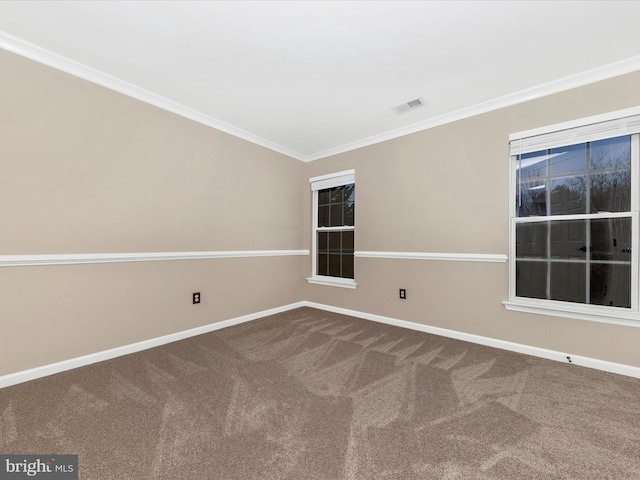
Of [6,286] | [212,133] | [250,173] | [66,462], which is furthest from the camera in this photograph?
[250,173]

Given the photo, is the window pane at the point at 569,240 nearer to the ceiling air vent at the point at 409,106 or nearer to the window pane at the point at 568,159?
the window pane at the point at 568,159

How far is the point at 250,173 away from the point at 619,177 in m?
3.67

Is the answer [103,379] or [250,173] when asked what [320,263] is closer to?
[250,173]

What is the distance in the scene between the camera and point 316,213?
4270mm

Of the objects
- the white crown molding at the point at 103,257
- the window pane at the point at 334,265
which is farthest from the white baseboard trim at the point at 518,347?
the white crown molding at the point at 103,257

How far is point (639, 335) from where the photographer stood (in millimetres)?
2021

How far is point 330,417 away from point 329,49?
2.50 metres

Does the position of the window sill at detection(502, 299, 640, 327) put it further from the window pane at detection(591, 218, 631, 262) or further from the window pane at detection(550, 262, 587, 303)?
the window pane at detection(591, 218, 631, 262)

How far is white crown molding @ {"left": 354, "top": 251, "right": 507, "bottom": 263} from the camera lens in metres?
2.62

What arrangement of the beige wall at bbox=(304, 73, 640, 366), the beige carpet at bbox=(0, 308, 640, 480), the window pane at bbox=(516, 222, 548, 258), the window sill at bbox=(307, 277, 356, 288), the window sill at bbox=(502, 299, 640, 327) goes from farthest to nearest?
the window sill at bbox=(307, 277, 356, 288), the window pane at bbox=(516, 222, 548, 258), the beige wall at bbox=(304, 73, 640, 366), the window sill at bbox=(502, 299, 640, 327), the beige carpet at bbox=(0, 308, 640, 480)

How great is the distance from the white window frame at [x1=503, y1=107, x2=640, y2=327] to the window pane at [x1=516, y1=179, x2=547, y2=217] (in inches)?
2.3

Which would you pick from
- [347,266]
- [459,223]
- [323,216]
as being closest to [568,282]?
[459,223]

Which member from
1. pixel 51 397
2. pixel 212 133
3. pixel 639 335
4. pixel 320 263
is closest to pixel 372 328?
pixel 320 263

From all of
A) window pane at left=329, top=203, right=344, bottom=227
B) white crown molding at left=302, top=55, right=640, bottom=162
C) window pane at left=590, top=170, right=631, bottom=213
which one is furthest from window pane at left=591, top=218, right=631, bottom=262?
window pane at left=329, top=203, right=344, bottom=227
